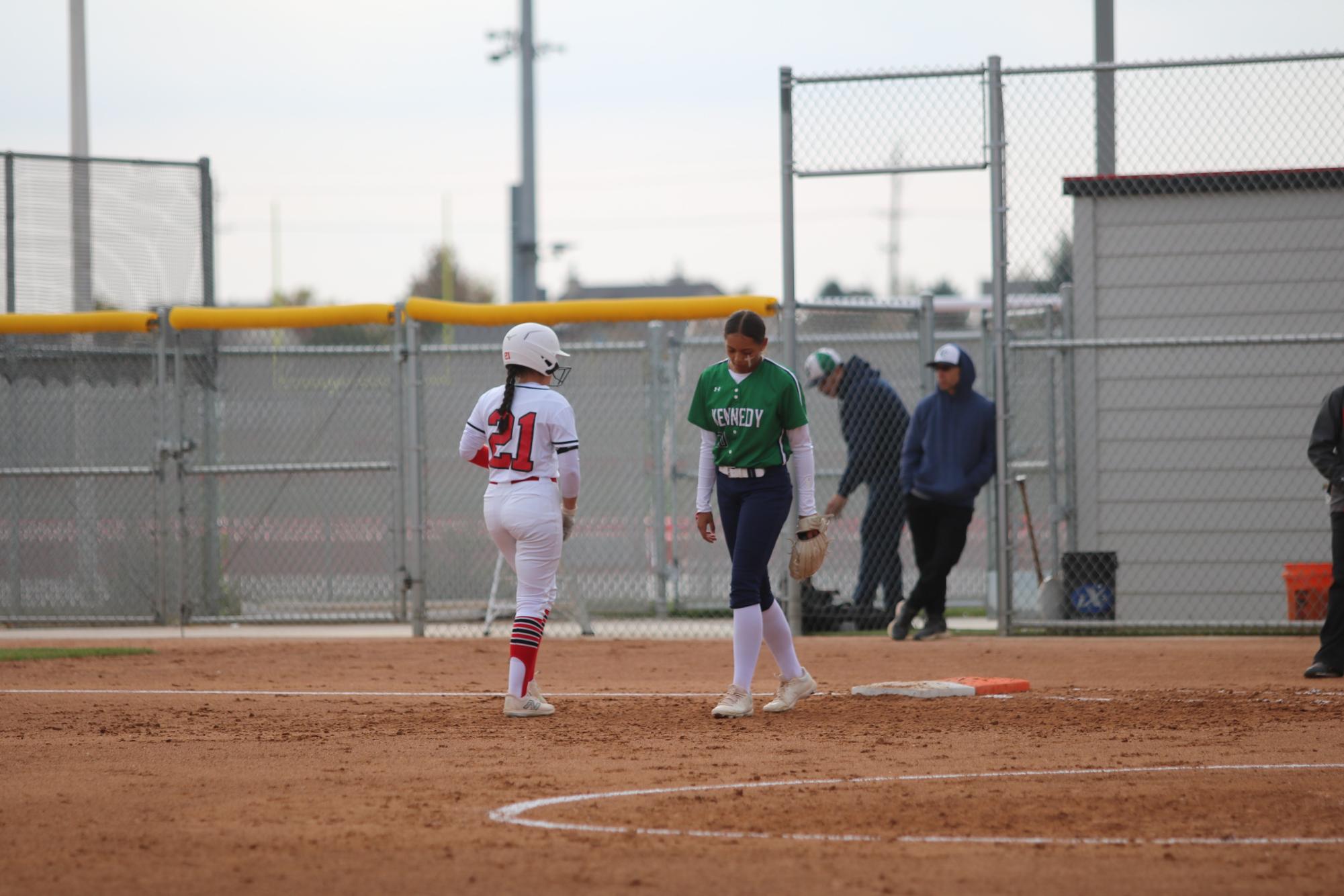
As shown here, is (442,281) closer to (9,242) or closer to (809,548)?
(9,242)

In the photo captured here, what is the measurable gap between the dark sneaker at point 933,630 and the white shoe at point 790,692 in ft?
13.6

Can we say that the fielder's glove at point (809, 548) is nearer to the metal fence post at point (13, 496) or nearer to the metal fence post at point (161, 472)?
the metal fence post at point (161, 472)

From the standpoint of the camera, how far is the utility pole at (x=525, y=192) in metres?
26.1

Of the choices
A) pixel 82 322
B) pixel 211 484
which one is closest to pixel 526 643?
pixel 211 484

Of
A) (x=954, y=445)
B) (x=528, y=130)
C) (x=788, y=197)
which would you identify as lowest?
(x=954, y=445)

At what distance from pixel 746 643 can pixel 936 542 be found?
499cm

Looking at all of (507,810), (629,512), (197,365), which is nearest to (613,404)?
(629,512)

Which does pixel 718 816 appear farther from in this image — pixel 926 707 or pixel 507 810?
pixel 926 707

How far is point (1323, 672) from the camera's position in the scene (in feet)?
30.6

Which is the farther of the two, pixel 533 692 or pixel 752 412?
pixel 533 692

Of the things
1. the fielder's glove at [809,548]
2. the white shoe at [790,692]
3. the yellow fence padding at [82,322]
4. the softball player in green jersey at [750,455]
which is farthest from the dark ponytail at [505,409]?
the yellow fence padding at [82,322]

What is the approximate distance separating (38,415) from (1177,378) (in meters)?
9.70

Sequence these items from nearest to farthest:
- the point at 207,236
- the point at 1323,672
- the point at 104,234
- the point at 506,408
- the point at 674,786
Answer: the point at 674,786
the point at 506,408
the point at 1323,672
the point at 104,234
the point at 207,236

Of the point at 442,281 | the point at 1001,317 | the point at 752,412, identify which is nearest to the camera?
the point at 752,412
